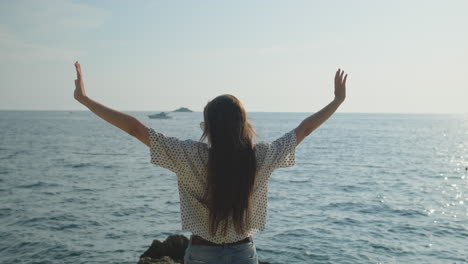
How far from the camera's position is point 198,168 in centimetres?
298

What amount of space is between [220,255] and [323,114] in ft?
4.16

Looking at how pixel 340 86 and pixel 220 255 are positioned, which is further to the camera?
pixel 340 86

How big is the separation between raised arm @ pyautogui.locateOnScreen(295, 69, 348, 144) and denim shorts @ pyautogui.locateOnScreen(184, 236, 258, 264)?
862mm

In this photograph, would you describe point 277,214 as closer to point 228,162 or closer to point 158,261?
point 158,261

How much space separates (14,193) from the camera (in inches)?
901

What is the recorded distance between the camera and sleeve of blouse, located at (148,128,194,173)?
2.96 m

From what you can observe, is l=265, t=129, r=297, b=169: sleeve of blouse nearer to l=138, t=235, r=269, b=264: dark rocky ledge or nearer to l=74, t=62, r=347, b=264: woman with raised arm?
l=74, t=62, r=347, b=264: woman with raised arm

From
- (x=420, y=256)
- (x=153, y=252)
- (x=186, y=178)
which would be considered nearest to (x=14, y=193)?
(x=153, y=252)

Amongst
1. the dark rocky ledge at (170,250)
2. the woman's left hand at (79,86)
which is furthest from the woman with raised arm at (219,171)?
the dark rocky ledge at (170,250)

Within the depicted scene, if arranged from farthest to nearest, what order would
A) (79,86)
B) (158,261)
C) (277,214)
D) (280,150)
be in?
1. (277,214)
2. (158,261)
3. (79,86)
4. (280,150)

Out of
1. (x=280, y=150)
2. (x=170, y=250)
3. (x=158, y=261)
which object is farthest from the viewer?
(x=170, y=250)

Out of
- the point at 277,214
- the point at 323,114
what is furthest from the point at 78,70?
the point at 277,214

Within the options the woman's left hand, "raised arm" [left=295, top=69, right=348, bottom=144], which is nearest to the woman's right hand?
"raised arm" [left=295, top=69, right=348, bottom=144]

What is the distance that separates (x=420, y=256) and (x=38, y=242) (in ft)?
39.8
